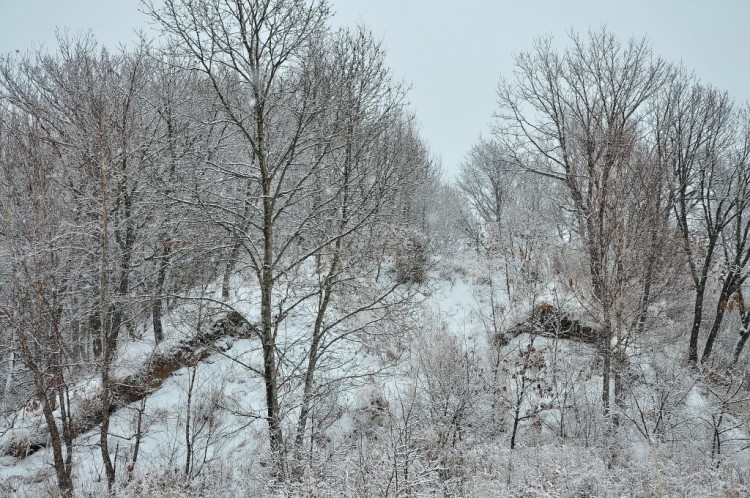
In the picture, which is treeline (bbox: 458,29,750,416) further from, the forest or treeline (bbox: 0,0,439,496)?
treeline (bbox: 0,0,439,496)

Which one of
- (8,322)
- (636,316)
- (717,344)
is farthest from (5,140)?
(717,344)

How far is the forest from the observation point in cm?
666

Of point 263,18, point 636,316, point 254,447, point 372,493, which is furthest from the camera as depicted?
point 254,447

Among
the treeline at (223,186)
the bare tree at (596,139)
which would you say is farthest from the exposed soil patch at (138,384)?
the bare tree at (596,139)

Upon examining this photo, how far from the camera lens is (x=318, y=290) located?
29.7 ft

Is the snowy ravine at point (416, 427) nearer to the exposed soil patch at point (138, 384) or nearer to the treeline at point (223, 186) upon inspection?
the exposed soil patch at point (138, 384)

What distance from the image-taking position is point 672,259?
8719 millimetres

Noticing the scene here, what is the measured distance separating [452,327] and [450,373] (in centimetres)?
402

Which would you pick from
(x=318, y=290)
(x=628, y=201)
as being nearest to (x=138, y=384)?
(x=318, y=290)

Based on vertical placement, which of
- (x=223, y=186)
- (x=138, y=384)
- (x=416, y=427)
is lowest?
(x=416, y=427)

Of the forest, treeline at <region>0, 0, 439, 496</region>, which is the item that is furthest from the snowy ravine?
treeline at <region>0, 0, 439, 496</region>

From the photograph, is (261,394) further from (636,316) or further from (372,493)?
(636,316)

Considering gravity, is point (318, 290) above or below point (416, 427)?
above

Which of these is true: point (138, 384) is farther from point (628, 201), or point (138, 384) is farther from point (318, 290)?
point (628, 201)
